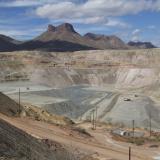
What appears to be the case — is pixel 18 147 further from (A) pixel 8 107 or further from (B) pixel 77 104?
(B) pixel 77 104

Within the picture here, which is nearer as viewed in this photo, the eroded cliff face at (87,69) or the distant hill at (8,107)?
the distant hill at (8,107)

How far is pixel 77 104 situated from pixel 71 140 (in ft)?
167

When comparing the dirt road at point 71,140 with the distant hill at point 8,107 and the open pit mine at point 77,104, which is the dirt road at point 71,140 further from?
the distant hill at point 8,107

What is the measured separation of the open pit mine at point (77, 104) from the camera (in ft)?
116

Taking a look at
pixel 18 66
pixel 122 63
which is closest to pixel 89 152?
pixel 18 66

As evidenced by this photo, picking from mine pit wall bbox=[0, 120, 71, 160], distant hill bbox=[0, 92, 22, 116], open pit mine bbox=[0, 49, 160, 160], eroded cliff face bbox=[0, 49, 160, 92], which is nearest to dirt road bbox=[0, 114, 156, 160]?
open pit mine bbox=[0, 49, 160, 160]

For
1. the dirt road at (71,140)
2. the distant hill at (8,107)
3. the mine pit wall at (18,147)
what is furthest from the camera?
the distant hill at (8,107)

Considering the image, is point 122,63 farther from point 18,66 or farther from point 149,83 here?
point 18,66

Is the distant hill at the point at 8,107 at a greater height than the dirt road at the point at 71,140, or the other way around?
the distant hill at the point at 8,107

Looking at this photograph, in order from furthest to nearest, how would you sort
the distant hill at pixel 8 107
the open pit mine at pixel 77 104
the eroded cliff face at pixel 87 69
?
the eroded cliff face at pixel 87 69 → the distant hill at pixel 8 107 → the open pit mine at pixel 77 104

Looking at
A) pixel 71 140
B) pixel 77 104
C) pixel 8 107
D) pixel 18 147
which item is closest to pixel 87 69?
pixel 77 104

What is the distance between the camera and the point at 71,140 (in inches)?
1658

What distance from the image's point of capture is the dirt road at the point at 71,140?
39.4 m

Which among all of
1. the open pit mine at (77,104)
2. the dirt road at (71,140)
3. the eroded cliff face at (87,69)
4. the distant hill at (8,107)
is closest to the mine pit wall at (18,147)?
the open pit mine at (77,104)
